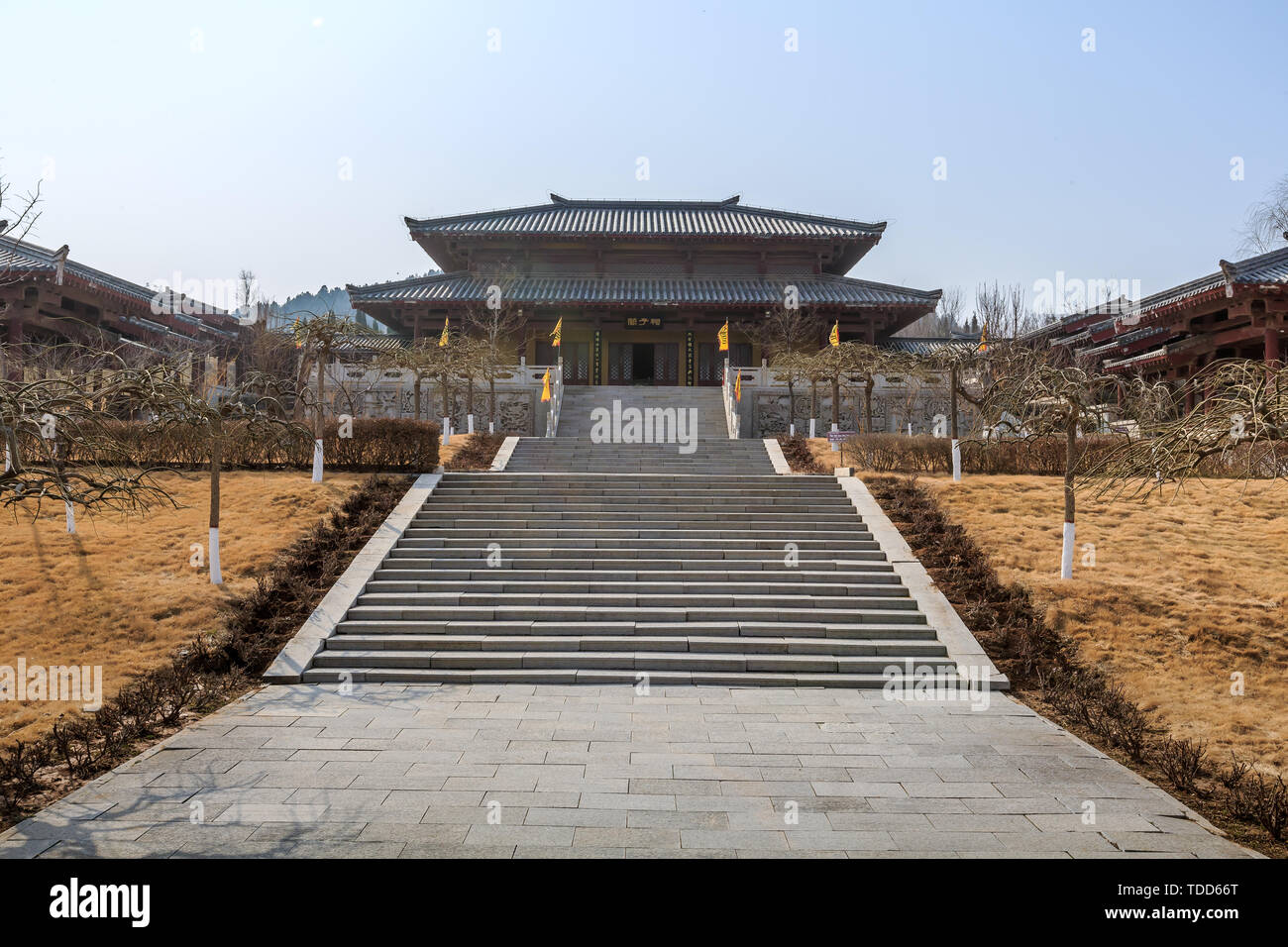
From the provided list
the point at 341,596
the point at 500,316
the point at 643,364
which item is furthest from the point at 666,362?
the point at 341,596

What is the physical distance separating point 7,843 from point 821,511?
37.6 ft

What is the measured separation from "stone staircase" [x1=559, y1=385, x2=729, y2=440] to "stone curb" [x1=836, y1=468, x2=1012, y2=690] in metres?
10.2

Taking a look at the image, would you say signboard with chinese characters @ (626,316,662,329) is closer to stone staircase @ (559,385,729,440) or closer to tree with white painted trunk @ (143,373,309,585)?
stone staircase @ (559,385,729,440)

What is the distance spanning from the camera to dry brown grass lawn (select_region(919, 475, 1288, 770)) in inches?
298

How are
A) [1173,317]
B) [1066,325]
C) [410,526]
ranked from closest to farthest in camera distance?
[410,526] < [1173,317] < [1066,325]

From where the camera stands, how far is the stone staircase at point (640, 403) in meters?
24.0

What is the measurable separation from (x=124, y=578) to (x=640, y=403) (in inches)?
680

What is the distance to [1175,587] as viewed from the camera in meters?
10.2

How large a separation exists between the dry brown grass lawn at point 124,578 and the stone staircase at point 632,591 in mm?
1708

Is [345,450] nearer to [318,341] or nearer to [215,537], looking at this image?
[318,341]

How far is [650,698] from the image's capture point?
797 centimetres

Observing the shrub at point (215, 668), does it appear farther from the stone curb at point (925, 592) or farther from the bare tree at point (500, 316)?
the bare tree at point (500, 316)
